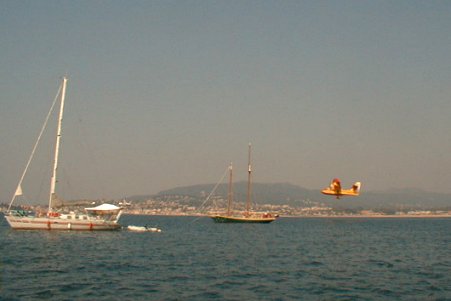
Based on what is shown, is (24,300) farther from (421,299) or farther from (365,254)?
(365,254)

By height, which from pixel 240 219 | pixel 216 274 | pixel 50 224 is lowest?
pixel 216 274

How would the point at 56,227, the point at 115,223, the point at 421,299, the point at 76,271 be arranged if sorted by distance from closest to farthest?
the point at 421,299 < the point at 76,271 < the point at 56,227 < the point at 115,223

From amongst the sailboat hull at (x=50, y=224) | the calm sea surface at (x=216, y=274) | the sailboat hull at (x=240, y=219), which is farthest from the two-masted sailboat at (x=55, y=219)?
the sailboat hull at (x=240, y=219)

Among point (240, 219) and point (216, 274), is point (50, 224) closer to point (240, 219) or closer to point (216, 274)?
point (216, 274)

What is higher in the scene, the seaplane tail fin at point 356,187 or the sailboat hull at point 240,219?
the seaplane tail fin at point 356,187

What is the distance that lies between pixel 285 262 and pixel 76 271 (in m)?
→ 15.9

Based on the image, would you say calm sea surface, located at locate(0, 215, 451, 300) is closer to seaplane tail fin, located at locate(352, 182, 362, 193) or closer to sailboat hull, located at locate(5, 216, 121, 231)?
sailboat hull, located at locate(5, 216, 121, 231)

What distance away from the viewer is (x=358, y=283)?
30188 mm

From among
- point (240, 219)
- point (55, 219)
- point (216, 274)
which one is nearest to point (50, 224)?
point (55, 219)

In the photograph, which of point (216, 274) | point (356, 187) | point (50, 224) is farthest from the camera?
point (356, 187)

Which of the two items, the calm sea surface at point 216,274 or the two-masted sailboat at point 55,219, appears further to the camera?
the two-masted sailboat at point 55,219

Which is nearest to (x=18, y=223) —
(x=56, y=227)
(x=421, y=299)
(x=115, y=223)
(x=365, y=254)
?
(x=56, y=227)

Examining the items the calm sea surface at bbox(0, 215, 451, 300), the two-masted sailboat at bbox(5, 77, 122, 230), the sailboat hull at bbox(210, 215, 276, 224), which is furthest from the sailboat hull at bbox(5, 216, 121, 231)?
the sailboat hull at bbox(210, 215, 276, 224)

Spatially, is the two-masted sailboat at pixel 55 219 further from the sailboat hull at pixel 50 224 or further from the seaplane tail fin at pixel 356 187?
the seaplane tail fin at pixel 356 187
